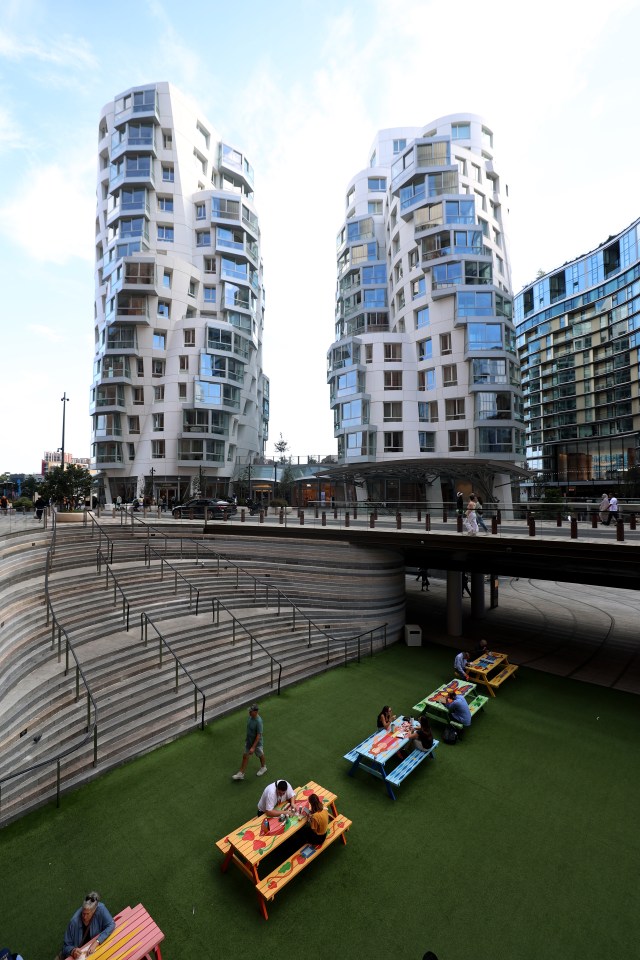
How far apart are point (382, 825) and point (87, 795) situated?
5.78 metres

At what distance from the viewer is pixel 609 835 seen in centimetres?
804

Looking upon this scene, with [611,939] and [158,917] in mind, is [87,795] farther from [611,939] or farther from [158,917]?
[611,939]

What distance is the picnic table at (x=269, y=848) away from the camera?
257 inches

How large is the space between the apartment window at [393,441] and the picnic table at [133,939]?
39499mm

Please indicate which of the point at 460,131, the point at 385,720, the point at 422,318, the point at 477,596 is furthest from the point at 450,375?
the point at 385,720

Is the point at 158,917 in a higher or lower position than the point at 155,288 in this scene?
lower

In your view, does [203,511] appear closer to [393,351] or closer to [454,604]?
[454,604]

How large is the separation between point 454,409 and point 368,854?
39.6 metres

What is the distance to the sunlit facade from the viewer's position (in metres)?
47.1

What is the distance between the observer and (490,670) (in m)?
15.1

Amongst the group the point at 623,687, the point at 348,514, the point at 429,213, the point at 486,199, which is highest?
the point at 486,199

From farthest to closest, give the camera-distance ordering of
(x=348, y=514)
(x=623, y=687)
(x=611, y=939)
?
1. (x=348, y=514)
2. (x=623, y=687)
3. (x=611, y=939)

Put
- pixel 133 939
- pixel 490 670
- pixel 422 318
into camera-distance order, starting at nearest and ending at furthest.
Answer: pixel 133 939
pixel 490 670
pixel 422 318

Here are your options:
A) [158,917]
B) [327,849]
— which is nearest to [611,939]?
[327,849]
